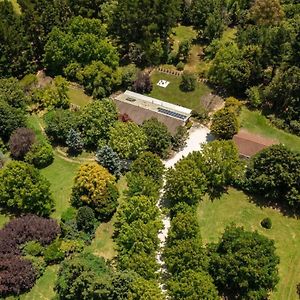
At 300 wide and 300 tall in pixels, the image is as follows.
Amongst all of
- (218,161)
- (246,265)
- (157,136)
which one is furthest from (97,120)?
(246,265)

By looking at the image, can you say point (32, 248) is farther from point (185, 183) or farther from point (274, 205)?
point (274, 205)

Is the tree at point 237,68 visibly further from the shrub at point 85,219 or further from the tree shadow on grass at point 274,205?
the shrub at point 85,219

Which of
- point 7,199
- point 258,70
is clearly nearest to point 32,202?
point 7,199

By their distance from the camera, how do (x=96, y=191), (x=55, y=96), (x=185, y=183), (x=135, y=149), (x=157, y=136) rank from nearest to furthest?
(x=185, y=183) < (x=96, y=191) < (x=135, y=149) < (x=157, y=136) < (x=55, y=96)

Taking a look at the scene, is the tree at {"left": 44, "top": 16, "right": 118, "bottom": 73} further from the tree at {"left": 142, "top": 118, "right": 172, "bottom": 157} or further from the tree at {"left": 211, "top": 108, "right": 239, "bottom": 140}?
the tree at {"left": 211, "top": 108, "right": 239, "bottom": 140}

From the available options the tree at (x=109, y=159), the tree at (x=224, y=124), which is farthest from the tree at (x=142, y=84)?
the tree at (x=109, y=159)

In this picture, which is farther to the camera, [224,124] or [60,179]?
[224,124]
